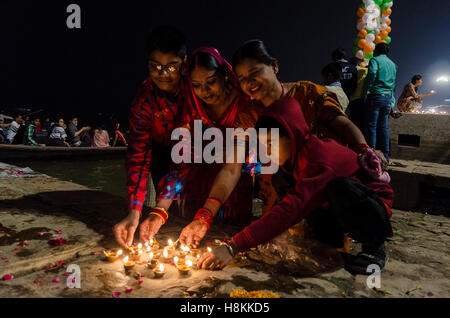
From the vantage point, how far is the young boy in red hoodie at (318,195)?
183 cm

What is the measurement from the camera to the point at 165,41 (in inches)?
96.3

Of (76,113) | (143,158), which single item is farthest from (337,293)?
(76,113)

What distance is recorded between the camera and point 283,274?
1.88 m

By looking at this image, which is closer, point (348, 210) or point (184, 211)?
point (348, 210)

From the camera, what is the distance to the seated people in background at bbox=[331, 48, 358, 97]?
566cm

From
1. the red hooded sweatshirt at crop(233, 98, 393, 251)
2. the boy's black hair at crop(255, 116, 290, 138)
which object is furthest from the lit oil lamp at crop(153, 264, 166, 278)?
the boy's black hair at crop(255, 116, 290, 138)

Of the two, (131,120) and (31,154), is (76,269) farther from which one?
(31,154)

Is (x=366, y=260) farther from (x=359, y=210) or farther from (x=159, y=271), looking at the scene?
(x=159, y=271)

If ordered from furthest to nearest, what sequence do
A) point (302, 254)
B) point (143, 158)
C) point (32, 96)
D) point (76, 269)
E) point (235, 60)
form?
point (32, 96)
point (143, 158)
point (235, 60)
point (302, 254)
point (76, 269)

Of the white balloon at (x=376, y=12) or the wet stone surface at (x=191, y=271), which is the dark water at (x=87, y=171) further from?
the white balloon at (x=376, y=12)

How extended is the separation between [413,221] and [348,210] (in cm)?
260

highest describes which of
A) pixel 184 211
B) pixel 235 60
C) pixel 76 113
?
pixel 76 113

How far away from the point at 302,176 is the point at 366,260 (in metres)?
0.72

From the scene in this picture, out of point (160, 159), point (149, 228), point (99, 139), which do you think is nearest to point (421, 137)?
point (160, 159)
